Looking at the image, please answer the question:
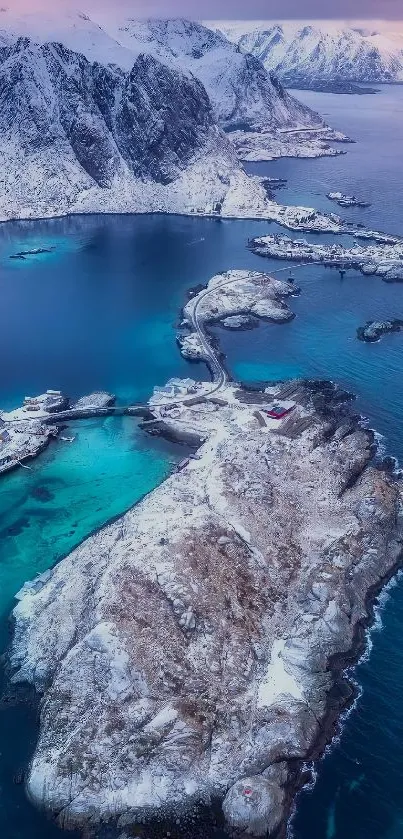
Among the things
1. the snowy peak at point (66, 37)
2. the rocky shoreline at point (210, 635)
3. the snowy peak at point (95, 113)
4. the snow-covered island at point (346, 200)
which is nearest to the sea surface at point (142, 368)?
the rocky shoreline at point (210, 635)

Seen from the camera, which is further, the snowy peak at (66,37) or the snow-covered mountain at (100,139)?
the snowy peak at (66,37)

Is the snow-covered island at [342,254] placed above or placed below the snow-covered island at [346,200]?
below

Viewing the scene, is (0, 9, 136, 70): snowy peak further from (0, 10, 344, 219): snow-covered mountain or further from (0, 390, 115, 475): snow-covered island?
(0, 390, 115, 475): snow-covered island

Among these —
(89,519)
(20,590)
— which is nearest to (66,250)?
(89,519)

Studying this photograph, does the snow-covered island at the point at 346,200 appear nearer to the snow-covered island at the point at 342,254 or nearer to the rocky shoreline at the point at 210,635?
the snow-covered island at the point at 342,254

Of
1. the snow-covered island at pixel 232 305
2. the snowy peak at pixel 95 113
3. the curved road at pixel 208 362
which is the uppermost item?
the snowy peak at pixel 95 113

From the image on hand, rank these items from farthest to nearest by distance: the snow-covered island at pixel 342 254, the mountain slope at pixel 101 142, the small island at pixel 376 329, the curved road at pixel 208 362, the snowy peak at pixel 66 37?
the snowy peak at pixel 66 37, the mountain slope at pixel 101 142, the snow-covered island at pixel 342 254, the small island at pixel 376 329, the curved road at pixel 208 362

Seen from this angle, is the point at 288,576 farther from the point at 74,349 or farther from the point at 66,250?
the point at 66,250
